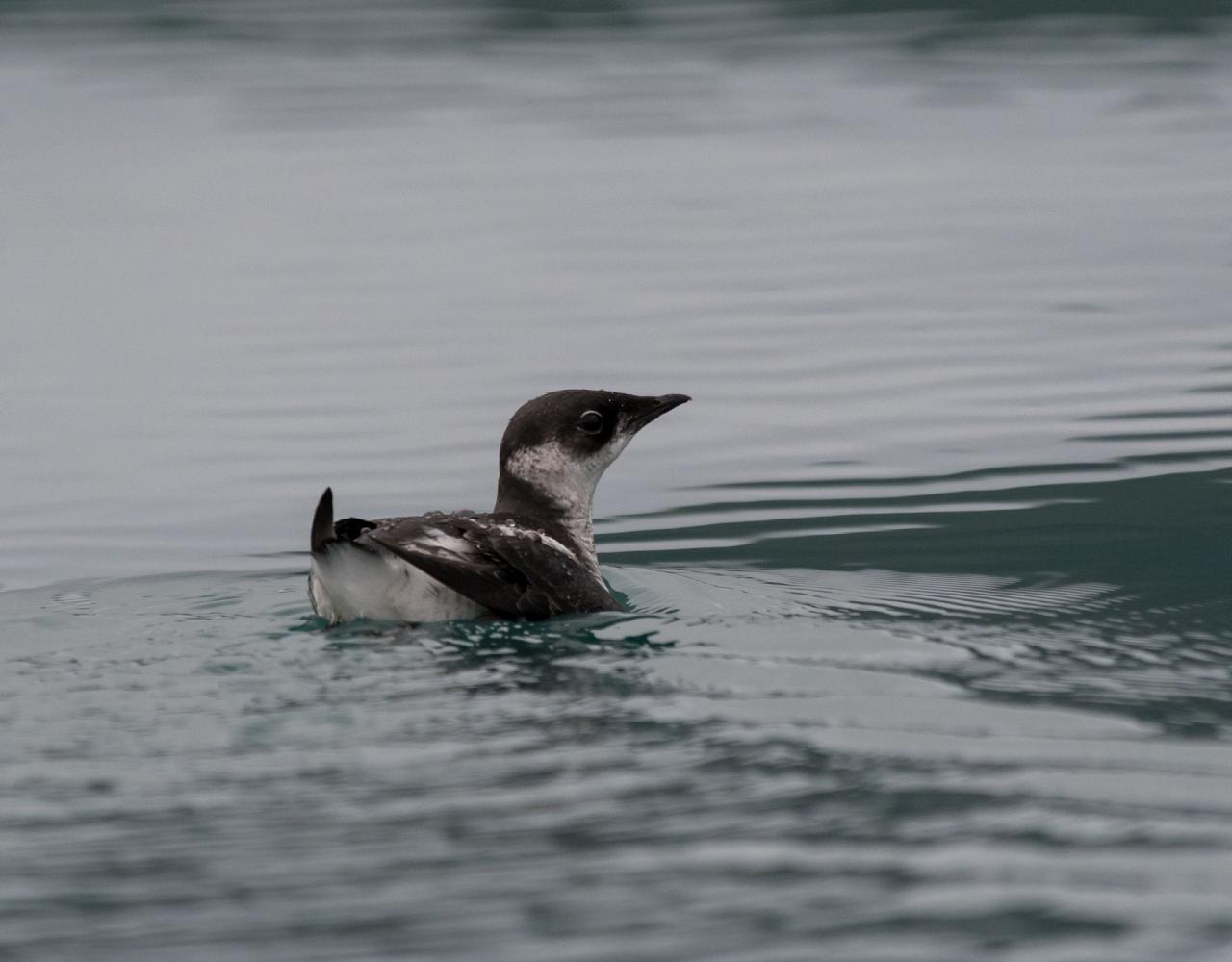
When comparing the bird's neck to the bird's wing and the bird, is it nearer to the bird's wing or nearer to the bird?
the bird

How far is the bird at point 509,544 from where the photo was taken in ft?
21.2

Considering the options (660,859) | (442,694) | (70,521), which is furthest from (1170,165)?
(660,859)

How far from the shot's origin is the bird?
21.2 feet

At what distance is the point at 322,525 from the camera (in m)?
6.22

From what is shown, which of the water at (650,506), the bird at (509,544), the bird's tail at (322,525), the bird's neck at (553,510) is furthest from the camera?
the bird's neck at (553,510)

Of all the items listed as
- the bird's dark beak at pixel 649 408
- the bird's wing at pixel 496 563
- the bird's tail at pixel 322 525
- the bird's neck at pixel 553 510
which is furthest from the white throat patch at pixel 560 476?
the bird's tail at pixel 322 525

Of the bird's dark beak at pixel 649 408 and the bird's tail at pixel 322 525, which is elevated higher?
the bird's dark beak at pixel 649 408

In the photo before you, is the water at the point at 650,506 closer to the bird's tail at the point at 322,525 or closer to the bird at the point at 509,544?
the bird at the point at 509,544

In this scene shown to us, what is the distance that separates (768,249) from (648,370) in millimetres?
3186

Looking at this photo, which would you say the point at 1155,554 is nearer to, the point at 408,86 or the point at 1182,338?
the point at 1182,338

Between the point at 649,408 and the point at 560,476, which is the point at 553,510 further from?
the point at 649,408

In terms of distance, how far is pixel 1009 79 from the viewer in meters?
20.2

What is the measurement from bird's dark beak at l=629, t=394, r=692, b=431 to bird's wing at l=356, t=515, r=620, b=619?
86 cm

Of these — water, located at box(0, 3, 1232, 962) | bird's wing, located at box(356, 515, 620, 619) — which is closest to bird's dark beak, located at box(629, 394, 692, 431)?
water, located at box(0, 3, 1232, 962)
